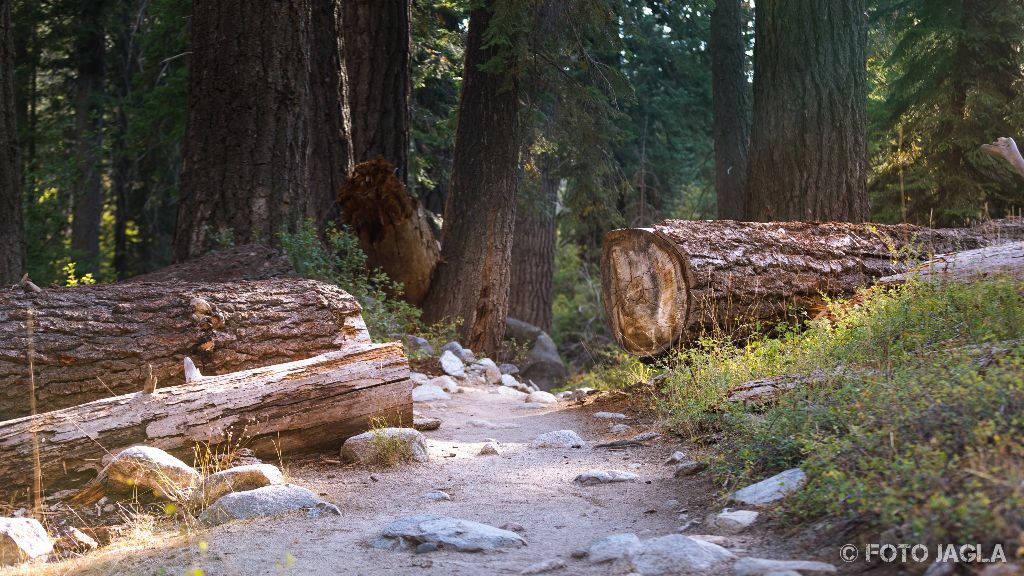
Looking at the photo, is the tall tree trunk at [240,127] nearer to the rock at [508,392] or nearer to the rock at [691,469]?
the rock at [508,392]

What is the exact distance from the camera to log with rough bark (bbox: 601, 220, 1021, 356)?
271 inches

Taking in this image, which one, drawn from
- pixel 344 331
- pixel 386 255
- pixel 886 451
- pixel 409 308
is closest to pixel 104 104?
pixel 386 255

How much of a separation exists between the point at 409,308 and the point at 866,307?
525cm

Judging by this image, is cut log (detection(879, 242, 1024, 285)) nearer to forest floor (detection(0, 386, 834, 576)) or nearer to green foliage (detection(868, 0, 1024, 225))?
forest floor (detection(0, 386, 834, 576))

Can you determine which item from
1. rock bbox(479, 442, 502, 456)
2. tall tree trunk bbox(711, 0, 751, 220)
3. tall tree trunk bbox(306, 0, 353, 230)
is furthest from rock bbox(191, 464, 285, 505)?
tall tree trunk bbox(711, 0, 751, 220)

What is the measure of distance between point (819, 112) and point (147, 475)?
7.27 metres

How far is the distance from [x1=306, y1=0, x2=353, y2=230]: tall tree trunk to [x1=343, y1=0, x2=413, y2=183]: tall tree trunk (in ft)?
2.51

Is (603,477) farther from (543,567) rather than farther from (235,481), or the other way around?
(235,481)

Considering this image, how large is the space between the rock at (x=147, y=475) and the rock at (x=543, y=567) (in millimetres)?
1989

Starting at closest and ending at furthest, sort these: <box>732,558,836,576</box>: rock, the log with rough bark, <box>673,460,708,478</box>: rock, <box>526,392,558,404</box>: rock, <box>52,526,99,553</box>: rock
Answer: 1. <box>732,558,836,576</box>: rock
2. <box>52,526,99,553</box>: rock
3. <box>673,460,708,478</box>: rock
4. the log with rough bark
5. <box>526,392,558,404</box>: rock

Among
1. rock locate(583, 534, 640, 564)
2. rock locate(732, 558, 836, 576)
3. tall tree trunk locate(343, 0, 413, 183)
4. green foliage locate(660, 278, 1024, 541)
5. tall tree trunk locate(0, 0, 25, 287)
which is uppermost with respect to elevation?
tall tree trunk locate(343, 0, 413, 183)

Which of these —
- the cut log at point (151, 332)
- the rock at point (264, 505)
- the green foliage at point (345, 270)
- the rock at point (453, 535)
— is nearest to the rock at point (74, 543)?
the rock at point (264, 505)

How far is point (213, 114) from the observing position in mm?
8203

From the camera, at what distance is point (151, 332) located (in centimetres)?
528
